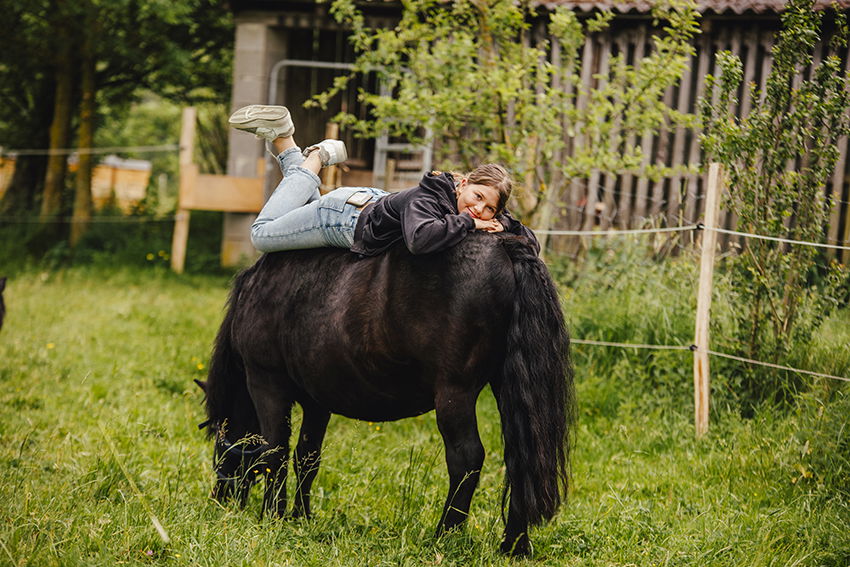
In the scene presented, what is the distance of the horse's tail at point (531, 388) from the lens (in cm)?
328

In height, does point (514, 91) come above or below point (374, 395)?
above

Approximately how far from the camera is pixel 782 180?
545cm

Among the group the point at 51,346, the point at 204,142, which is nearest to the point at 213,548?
the point at 51,346

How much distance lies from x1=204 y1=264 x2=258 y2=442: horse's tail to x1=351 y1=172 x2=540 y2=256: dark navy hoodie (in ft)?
2.76

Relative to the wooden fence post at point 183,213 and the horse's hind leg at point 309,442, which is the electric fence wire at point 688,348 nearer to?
the horse's hind leg at point 309,442

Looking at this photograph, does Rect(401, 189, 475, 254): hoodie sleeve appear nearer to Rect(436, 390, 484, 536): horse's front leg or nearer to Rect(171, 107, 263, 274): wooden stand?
Rect(436, 390, 484, 536): horse's front leg

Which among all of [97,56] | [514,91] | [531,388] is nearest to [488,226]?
[531,388]

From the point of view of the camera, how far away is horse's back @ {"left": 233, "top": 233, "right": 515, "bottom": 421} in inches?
129

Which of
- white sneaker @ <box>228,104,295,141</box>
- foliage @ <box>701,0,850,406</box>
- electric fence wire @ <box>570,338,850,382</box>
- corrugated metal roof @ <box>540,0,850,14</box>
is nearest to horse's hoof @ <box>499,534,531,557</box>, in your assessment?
white sneaker @ <box>228,104,295,141</box>

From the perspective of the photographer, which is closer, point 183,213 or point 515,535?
point 515,535

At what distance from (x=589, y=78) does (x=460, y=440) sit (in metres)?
7.33

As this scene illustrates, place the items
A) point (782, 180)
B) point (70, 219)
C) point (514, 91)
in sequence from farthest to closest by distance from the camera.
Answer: point (70, 219) < point (514, 91) < point (782, 180)

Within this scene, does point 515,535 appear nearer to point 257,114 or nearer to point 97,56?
point 257,114

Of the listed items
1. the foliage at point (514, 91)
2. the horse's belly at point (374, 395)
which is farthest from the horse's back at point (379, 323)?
the foliage at point (514, 91)
